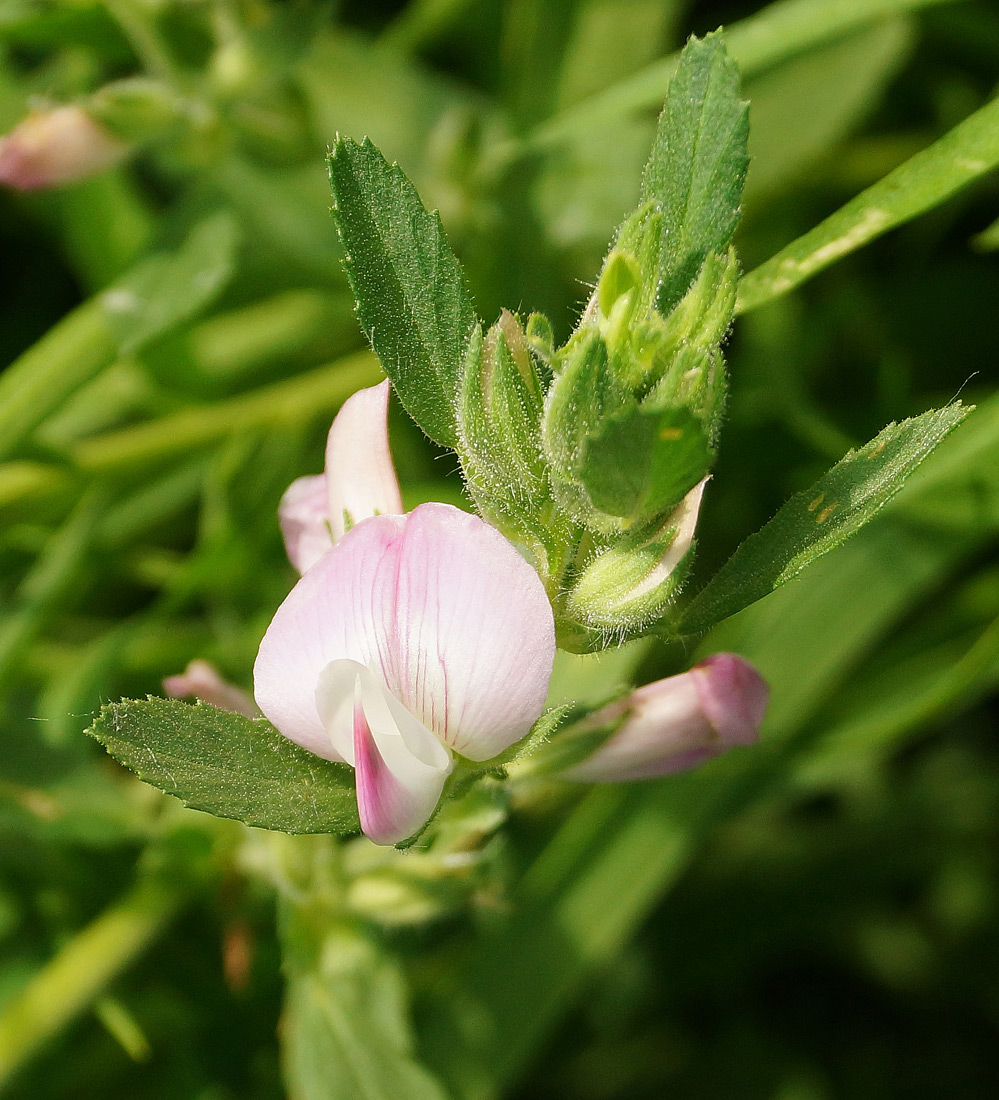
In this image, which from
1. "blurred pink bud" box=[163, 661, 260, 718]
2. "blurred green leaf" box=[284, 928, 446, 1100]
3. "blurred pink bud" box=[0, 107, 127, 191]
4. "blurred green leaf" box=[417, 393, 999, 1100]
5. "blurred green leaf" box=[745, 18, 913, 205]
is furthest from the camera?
"blurred green leaf" box=[745, 18, 913, 205]

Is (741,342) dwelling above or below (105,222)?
below

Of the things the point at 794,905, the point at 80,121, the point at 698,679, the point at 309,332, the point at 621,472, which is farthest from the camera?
the point at 794,905

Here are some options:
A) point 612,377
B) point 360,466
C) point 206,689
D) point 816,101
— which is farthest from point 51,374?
point 816,101

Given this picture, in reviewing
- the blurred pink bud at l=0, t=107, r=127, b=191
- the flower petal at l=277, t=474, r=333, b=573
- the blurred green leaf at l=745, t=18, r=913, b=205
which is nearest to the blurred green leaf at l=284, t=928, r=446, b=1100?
the flower petal at l=277, t=474, r=333, b=573

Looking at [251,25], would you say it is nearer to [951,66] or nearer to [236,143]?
[236,143]

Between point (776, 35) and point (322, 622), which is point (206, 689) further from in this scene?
point (776, 35)

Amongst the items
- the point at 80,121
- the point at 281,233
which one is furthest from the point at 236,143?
the point at 80,121

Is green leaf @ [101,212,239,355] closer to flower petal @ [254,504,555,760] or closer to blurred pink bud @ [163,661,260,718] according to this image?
blurred pink bud @ [163,661,260,718]
